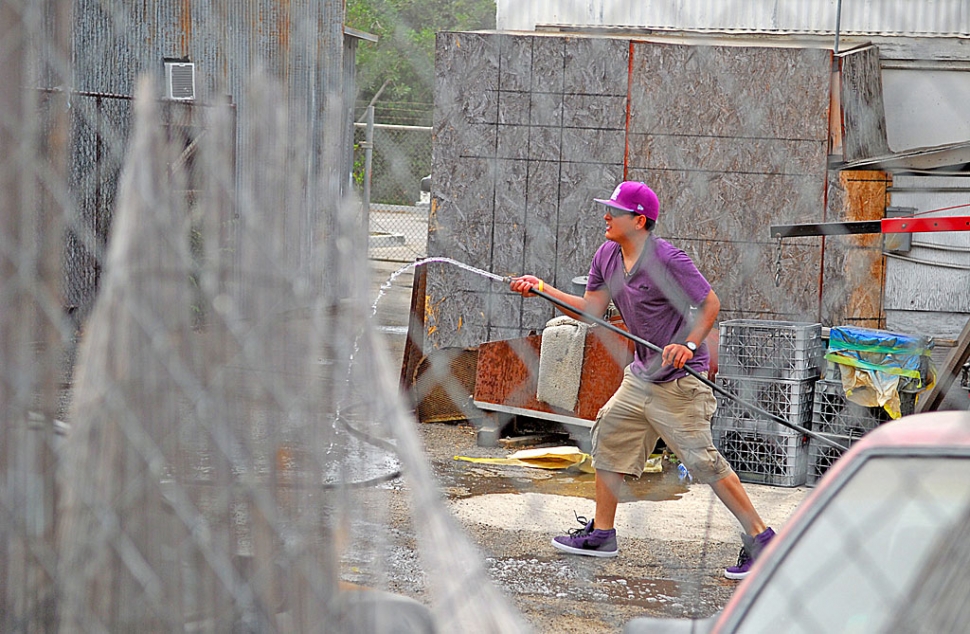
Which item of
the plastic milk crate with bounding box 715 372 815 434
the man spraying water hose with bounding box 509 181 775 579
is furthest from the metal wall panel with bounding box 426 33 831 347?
the man spraying water hose with bounding box 509 181 775 579

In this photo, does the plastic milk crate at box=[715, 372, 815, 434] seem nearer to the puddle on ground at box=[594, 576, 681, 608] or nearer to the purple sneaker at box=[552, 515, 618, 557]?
the purple sneaker at box=[552, 515, 618, 557]

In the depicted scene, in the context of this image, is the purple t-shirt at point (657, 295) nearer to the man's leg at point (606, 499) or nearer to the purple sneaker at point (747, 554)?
the man's leg at point (606, 499)

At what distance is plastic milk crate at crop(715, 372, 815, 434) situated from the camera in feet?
19.3

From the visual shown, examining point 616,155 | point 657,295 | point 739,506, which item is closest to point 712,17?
point 616,155

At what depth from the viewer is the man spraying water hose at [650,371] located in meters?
4.52

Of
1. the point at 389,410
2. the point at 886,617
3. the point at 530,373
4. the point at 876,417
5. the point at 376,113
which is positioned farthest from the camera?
the point at 530,373

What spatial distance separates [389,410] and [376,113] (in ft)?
3.65

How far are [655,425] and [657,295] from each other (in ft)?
1.91

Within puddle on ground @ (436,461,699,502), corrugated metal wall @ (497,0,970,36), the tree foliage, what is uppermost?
corrugated metal wall @ (497,0,970,36)

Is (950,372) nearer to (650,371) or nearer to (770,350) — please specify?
(650,371)

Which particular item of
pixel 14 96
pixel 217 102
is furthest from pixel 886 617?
pixel 14 96

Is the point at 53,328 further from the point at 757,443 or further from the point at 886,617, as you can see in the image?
the point at 757,443

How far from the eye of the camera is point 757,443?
19.5ft

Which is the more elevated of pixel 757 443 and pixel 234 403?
pixel 234 403
